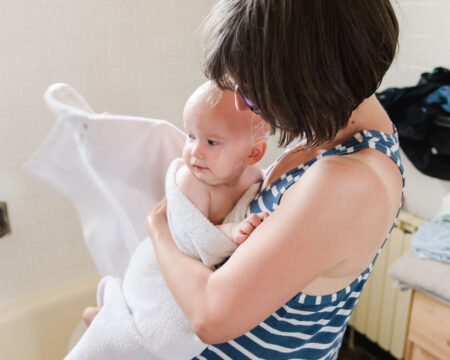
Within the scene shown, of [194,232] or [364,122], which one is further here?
[194,232]

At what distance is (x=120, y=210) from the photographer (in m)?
1.10

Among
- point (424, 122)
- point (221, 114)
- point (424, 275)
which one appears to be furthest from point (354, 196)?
point (424, 122)

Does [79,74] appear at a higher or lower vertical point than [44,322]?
higher

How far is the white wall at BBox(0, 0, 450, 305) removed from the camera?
5.02 feet

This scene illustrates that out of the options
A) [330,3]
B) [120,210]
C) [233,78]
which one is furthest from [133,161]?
[330,3]

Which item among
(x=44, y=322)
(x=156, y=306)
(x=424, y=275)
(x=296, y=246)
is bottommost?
(x=44, y=322)

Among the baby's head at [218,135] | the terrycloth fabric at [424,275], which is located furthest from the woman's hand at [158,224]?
the terrycloth fabric at [424,275]

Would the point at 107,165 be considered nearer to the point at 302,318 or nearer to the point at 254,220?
the point at 254,220

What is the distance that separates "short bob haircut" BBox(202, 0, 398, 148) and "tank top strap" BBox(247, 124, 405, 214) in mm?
68

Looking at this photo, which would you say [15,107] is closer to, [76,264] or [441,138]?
[76,264]

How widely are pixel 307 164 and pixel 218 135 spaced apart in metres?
0.18

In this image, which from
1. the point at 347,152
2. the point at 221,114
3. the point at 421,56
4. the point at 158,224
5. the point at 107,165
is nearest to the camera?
the point at 347,152

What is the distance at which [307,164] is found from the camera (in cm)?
69

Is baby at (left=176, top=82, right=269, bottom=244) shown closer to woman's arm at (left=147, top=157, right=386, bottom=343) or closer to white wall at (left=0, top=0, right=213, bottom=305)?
woman's arm at (left=147, top=157, right=386, bottom=343)
